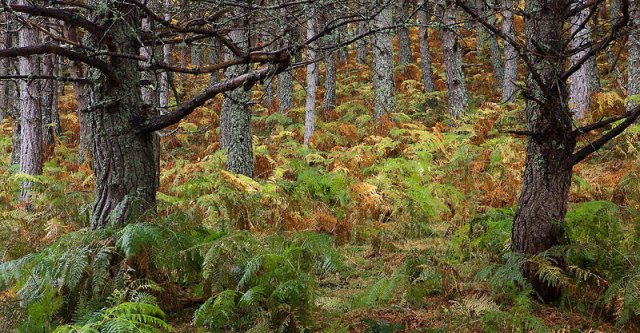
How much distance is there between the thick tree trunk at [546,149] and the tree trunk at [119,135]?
3.08 metres

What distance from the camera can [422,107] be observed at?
618 inches

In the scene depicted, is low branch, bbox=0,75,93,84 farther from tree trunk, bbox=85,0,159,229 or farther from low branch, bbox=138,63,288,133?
low branch, bbox=138,63,288,133

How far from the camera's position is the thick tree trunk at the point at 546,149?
3.88m

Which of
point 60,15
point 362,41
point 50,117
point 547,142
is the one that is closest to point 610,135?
point 547,142

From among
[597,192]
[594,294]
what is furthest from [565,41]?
[597,192]

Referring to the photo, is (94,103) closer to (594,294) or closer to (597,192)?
(594,294)

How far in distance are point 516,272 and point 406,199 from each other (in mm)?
3399

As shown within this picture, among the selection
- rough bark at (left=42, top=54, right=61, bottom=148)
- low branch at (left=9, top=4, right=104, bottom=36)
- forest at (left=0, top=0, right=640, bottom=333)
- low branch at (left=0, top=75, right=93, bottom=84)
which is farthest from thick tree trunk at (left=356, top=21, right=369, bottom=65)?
rough bark at (left=42, top=54, right=61, bottom=148)

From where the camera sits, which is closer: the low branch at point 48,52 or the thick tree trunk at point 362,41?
the low branch at point 48,52

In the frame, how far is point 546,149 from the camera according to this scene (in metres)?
3.96

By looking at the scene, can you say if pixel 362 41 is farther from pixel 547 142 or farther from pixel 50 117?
pixel 50 117

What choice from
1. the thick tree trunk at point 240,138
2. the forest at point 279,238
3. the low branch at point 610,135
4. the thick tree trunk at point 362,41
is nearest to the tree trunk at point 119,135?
the forest at point 279,238

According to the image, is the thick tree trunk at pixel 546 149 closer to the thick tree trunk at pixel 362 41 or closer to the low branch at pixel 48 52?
the thick tree trunk at pixel 362 41

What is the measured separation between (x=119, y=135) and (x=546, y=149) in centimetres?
333
